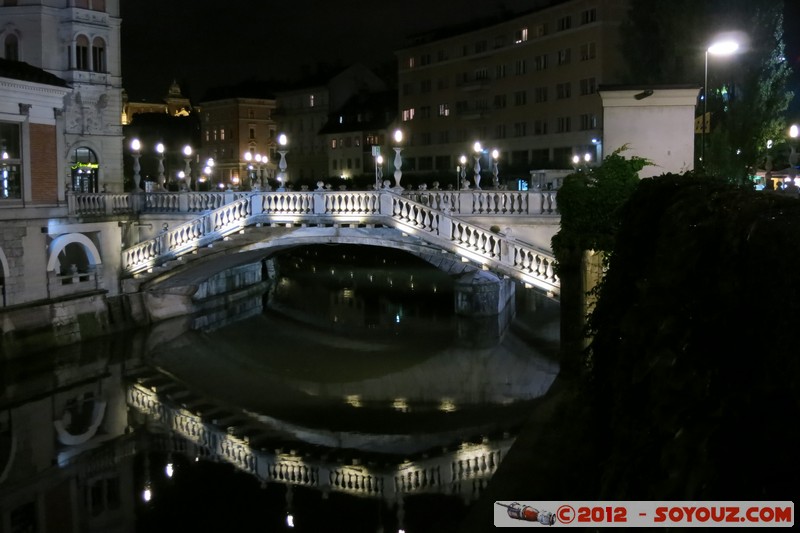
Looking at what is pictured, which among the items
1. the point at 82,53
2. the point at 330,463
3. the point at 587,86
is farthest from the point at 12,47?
the point at 587,86

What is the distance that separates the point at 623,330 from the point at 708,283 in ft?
3.86

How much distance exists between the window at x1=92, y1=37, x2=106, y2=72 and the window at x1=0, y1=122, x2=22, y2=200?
418 inches

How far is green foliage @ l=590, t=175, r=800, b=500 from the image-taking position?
5.31 meters

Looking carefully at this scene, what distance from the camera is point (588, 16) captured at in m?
54.5

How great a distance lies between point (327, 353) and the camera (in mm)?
27688

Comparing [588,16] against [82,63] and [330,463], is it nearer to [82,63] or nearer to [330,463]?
[82,63]

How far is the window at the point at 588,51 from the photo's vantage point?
5444 cm

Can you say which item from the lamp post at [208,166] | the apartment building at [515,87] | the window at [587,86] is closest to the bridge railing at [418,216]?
the lamp post at [208,166]

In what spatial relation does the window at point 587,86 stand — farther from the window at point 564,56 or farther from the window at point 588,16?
the window at point 588,16

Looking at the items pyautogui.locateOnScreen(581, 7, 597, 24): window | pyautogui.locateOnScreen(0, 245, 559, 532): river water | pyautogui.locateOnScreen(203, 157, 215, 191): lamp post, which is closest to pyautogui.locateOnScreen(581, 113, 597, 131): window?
pyautogui.locateOnScreen(581, 7, 597, 24): window

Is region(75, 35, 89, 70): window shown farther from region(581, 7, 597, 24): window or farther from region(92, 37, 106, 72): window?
region(581, 7, 597, 24): window

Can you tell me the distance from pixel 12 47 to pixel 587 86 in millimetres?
34610

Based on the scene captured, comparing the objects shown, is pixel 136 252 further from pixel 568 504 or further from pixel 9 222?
pixel 568 504

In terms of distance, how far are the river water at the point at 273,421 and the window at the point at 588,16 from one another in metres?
26.2
